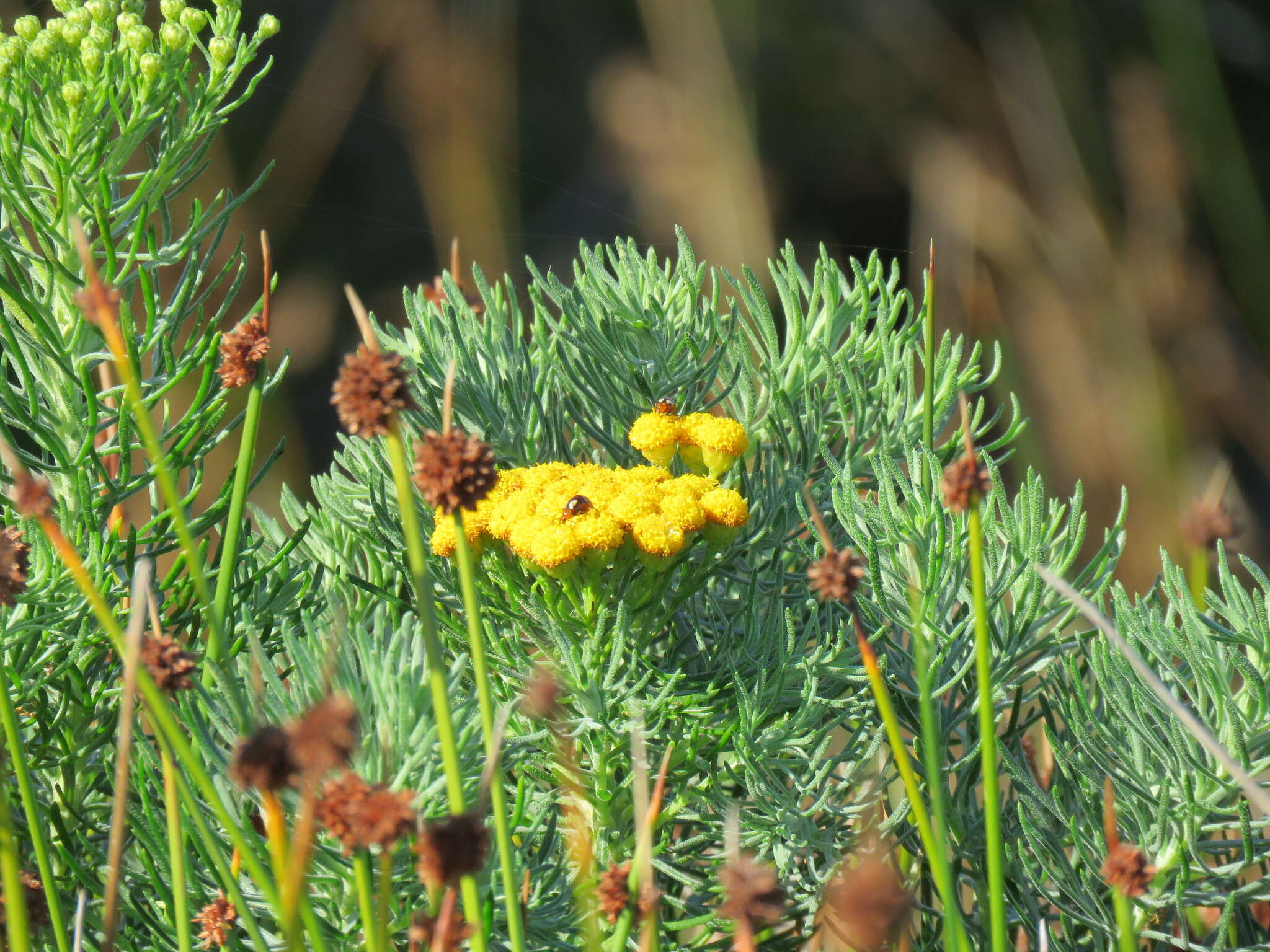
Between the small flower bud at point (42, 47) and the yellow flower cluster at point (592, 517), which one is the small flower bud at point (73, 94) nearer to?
the small flower bud at point (42, 47)

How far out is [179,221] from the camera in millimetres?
1928

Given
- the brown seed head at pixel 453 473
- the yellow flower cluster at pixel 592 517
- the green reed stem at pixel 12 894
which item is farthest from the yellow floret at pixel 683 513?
the green reed stem at pixel 12 894

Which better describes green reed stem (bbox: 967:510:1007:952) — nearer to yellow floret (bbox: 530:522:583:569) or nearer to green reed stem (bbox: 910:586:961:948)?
green reed stem (bbox: 910:586:961:948)

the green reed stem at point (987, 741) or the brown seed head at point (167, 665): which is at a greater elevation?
the brown seed head at point (167, 665)

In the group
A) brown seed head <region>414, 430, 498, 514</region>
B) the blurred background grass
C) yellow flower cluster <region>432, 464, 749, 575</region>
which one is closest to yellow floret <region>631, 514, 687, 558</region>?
yellow flower cluster <region>432, 464, 749, 575</region>

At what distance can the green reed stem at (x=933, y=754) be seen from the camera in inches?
12.5

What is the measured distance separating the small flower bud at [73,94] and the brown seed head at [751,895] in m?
0.35

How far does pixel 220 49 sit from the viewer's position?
0.45 meters

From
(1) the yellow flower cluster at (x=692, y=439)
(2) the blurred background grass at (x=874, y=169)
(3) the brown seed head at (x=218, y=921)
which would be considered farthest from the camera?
(2) the blurred background grass at (x=874, y=169)

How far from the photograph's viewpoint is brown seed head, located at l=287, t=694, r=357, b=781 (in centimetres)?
24

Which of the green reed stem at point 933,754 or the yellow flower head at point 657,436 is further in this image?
the yellow flower head at point 657,436

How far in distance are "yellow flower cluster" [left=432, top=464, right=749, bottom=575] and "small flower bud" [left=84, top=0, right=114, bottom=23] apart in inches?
8.8

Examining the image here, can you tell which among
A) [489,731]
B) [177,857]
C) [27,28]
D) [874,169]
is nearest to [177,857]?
[177,857]

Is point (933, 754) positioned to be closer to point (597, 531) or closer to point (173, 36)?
point (597, 531)
